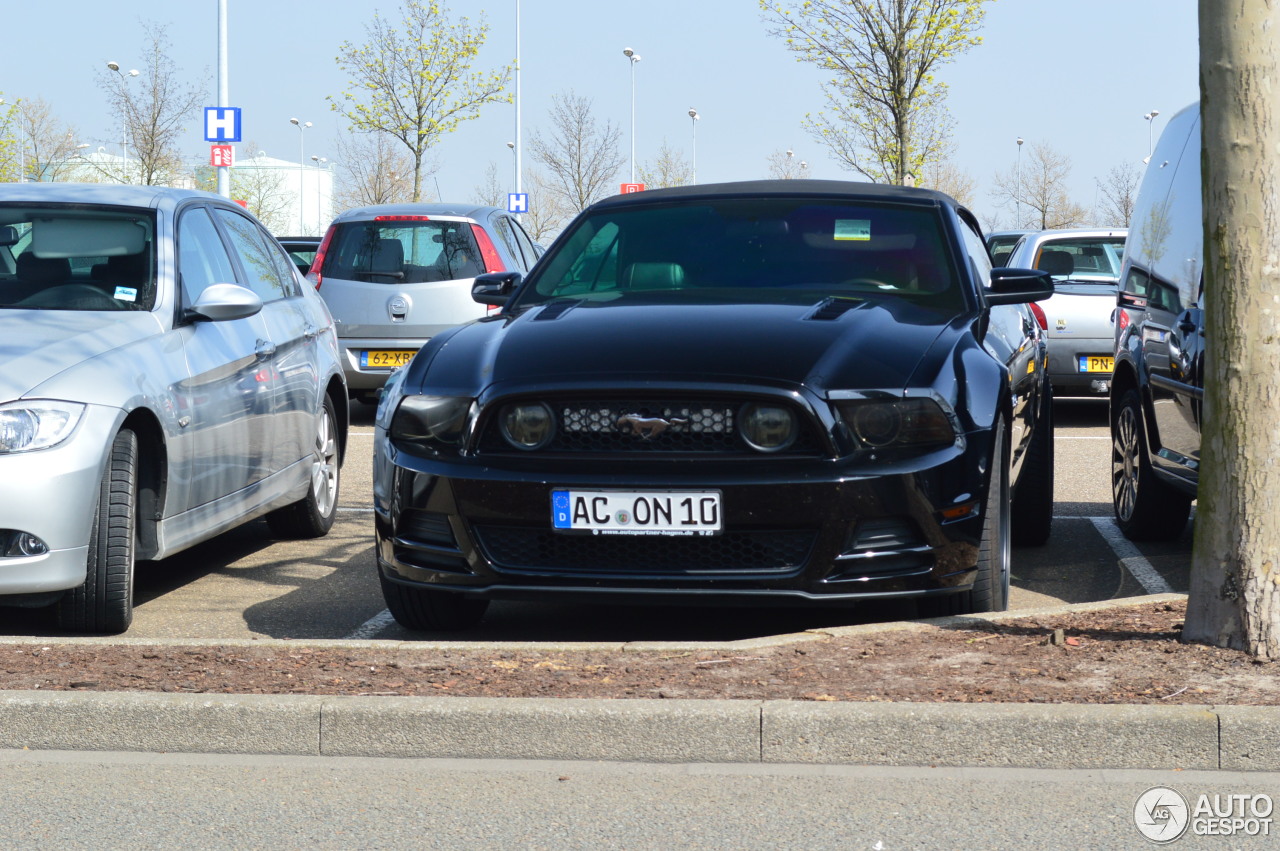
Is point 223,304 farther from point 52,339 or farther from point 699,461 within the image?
point 699,461

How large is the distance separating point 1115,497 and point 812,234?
2.89 meters

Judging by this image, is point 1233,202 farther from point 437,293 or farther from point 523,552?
point 437,293

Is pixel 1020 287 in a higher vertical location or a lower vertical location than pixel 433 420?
higher

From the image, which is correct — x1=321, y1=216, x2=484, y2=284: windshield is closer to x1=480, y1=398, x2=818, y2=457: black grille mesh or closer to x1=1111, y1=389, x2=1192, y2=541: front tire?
x1=1111, y1=389, x2=1192, y2=541: front tire

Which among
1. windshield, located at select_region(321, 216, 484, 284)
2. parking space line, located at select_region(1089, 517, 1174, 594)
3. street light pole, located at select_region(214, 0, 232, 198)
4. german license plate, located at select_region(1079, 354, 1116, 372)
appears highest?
street light pole, located at select_region(214, 0, 232, 198)

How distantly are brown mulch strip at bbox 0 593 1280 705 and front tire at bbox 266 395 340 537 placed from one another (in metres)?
2.74

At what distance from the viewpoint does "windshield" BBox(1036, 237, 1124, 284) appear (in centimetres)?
1430

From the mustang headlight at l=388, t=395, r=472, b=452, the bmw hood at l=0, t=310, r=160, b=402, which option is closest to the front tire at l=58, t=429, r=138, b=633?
the bmw hood at l=0, t=310, r=160, b=402

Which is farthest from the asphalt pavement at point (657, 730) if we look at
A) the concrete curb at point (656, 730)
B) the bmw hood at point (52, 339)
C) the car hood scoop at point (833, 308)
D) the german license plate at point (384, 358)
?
the german license plate at point (384, 358)

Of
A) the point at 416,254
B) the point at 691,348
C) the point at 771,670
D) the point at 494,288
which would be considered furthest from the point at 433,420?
the point at 416,254

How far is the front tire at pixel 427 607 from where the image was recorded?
5.46m

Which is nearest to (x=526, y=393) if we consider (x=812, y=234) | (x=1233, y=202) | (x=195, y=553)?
(x=812, y=234)

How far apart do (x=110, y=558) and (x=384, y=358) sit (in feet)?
27.3

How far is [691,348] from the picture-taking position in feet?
16.6
